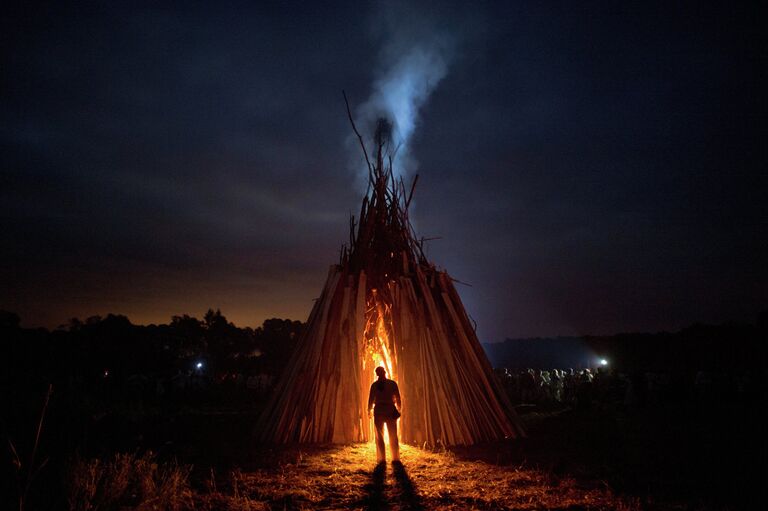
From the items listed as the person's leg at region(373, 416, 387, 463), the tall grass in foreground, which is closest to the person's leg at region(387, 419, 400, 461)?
the person's leg at region(373, 416, 387, 463)

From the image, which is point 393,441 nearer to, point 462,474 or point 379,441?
point 379,441

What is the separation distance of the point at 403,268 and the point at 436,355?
178 centimetres

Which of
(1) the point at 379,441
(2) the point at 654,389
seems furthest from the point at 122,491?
(2) the point at 654,389

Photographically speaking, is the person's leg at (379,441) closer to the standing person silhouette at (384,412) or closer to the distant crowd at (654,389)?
the standing person silhouette at (384,412)

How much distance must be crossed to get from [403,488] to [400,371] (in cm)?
254

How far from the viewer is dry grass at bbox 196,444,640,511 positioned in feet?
14.5

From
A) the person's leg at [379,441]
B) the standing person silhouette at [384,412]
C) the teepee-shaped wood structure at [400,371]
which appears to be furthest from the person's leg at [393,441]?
the teepee-shaped wood structure at [400,371]

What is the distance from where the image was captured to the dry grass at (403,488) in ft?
14.5

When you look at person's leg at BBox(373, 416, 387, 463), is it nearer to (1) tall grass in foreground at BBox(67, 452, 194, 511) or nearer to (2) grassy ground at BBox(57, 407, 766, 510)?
(2) grassy ground at BBox(57, 407, 766, 510)

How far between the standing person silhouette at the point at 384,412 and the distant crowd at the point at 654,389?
A: 8.44m

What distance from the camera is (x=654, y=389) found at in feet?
48.0

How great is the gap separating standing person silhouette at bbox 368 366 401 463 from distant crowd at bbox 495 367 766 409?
8.44 meters

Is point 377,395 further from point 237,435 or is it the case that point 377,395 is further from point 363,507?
point 237,435

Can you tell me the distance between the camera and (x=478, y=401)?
749 cm
